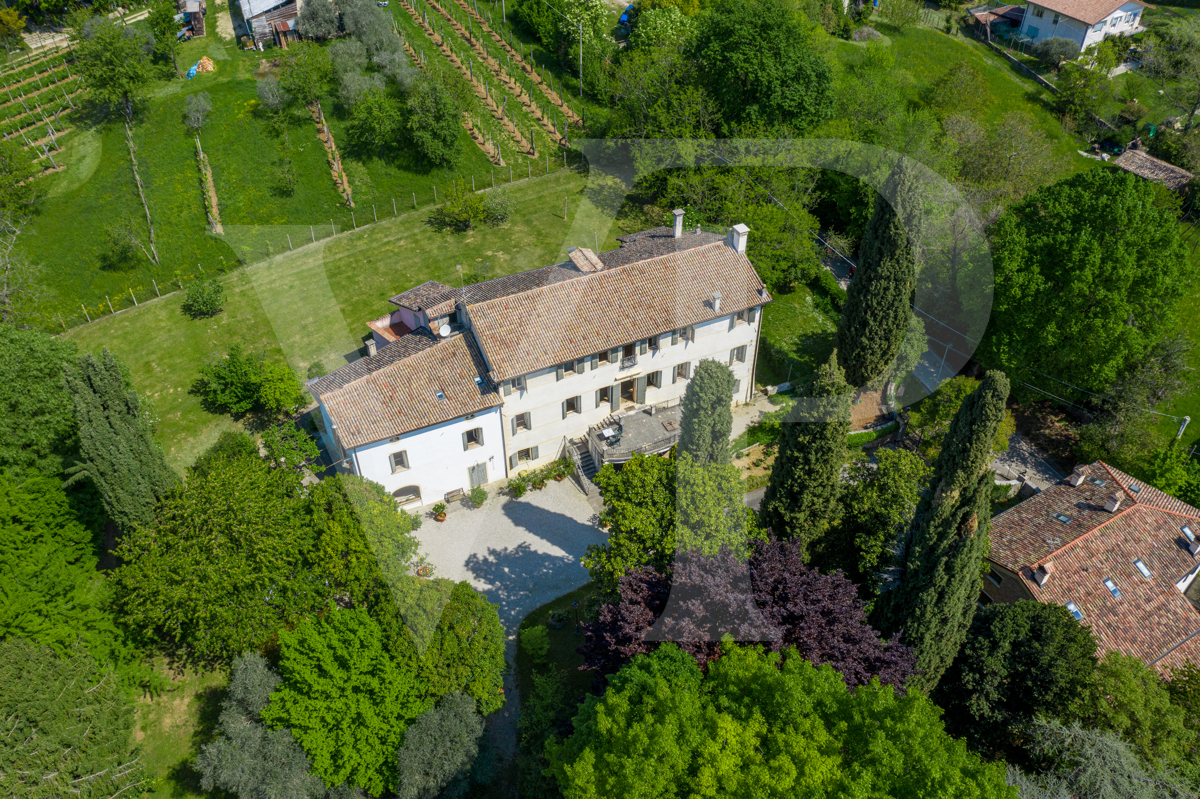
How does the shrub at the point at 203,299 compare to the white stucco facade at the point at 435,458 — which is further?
the shrub at the point at 203,299

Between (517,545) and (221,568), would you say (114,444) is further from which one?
(517,545)

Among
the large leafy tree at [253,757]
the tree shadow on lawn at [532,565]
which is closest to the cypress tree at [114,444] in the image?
the large leafy tree at [253,757]

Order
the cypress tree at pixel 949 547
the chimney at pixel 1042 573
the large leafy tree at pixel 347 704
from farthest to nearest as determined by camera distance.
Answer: the chimney at pixel 1042 573
the large leafy tree at pixel 347 704
the cypress tree at pixel 949 547

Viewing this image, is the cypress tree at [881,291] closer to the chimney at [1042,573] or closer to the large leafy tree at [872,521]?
the large leafy tree at [872,521]

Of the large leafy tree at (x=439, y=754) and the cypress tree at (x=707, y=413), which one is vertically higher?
the cypress tree at (x=707, y=413)

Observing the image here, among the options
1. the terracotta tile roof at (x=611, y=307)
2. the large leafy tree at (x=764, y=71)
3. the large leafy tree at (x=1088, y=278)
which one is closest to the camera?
the terracotta tile roof at (x=611, y=307)

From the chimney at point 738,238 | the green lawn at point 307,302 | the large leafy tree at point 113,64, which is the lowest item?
the green lawn at point 307,302

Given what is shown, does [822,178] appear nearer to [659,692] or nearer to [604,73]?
[604,73]

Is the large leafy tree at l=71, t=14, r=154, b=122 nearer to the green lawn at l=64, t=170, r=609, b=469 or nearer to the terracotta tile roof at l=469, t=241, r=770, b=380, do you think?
the green lawn at l=64, t=170, r=609, b=469
